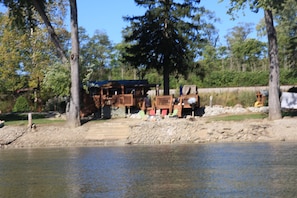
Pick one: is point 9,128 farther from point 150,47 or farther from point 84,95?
point 150,47

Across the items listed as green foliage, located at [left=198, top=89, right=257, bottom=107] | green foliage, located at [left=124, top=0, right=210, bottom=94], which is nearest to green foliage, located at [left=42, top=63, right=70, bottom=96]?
green foliage, located at [left=124, top=0, right=210, bottom=94]

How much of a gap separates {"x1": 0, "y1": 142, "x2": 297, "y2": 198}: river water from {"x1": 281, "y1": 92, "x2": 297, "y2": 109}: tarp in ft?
42.2

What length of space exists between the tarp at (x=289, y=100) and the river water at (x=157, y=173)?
12.9 metres

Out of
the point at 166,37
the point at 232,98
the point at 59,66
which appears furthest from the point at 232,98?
the point at 59,66

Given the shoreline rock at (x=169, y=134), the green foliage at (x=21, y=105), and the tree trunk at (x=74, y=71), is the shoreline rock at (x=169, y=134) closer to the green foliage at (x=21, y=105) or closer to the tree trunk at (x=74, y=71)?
the tree trunk at (x=74, y=71)

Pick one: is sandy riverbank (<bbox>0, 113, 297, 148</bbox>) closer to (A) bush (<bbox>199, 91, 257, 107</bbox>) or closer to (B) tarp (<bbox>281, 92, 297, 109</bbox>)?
(B) tarp (<bbox>281, 92, 297, 109</bbox>)

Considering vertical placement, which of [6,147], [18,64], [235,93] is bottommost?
[6,147]

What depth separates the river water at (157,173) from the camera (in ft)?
37.1

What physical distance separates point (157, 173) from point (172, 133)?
12207 mm

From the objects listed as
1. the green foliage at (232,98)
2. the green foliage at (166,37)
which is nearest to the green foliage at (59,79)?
the green foliage at (166,37)

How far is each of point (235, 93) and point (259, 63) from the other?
32.4 m

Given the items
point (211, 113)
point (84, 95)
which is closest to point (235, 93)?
point (211, 113)

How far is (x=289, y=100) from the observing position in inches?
1319

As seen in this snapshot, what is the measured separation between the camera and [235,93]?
43781 mm
